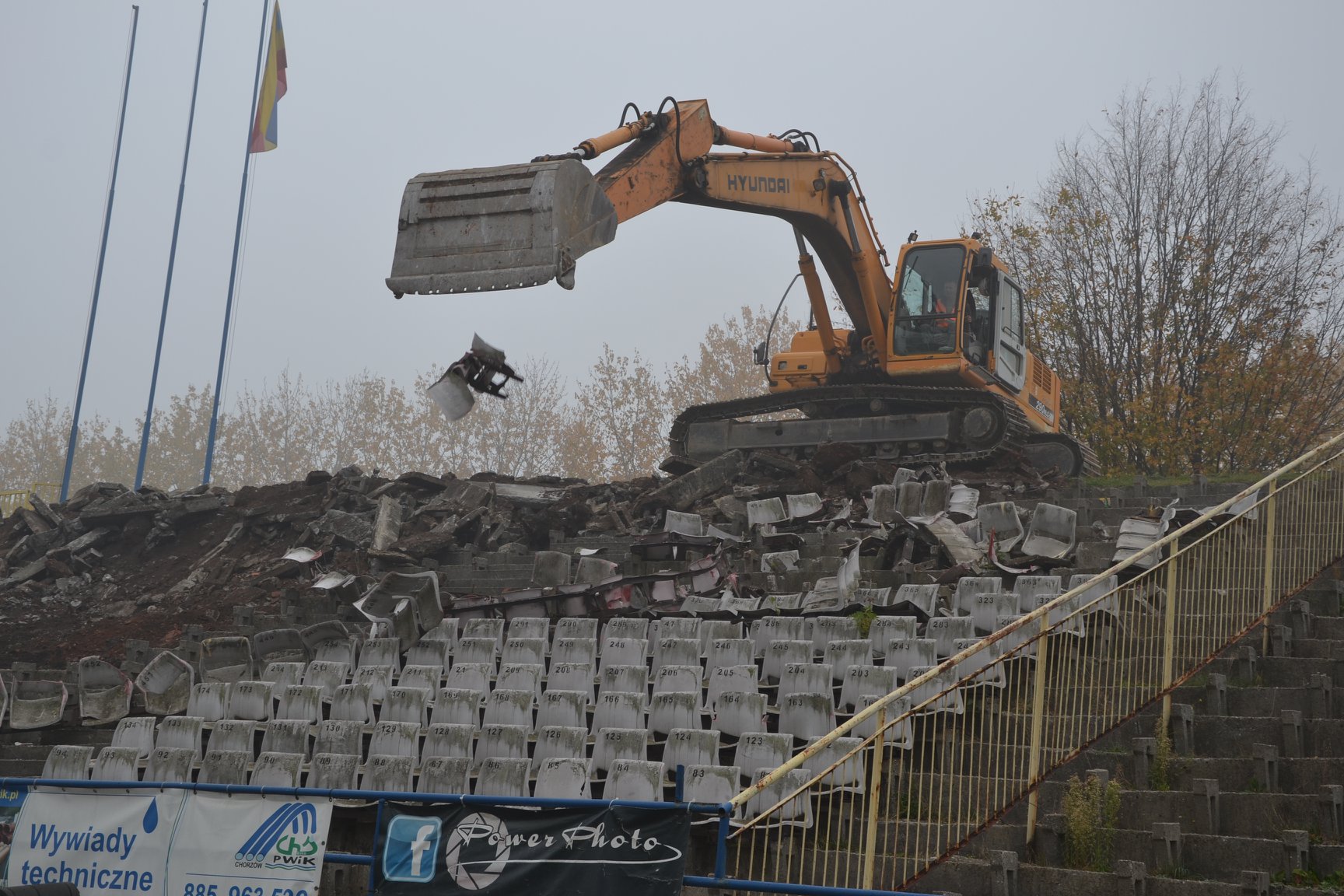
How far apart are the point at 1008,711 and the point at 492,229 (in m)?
5.79

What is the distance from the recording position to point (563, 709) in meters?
9.89

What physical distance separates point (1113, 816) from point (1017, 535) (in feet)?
21.3

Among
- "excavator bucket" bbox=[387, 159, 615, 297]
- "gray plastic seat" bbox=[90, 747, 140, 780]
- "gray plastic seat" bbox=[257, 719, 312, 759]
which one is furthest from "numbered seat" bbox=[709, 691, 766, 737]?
"gray plastic seat" bbox=[90, 747, 140, 780]

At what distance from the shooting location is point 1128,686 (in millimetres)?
8211

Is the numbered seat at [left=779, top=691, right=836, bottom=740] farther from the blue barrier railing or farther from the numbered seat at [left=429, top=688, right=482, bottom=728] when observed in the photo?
the numbered seat at [left=429, top=688, right=482, bottom=728]

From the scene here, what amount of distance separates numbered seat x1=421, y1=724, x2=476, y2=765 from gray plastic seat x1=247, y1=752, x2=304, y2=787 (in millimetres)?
921

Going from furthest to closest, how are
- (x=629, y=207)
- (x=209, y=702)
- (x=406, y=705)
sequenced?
1. (x=629, y=207)
2. (x=209, y=702)
3. (x=406, y=705)

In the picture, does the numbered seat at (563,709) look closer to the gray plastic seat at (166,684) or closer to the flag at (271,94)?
the gray plastic seat at (166,684)

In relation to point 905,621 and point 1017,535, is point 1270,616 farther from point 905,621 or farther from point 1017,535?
Answer: point 1017,535

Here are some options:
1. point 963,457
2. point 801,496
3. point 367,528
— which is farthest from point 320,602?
point 963,457

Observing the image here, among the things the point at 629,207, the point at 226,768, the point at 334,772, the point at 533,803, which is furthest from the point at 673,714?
the point at 629,207

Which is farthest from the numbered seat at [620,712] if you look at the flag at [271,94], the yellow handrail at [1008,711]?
the flag at [271,94]

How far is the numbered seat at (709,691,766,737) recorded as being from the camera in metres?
9.25

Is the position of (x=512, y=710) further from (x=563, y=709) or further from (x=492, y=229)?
(x=492, y=229)
